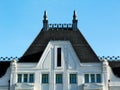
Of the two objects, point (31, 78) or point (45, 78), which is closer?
point (31, 78)

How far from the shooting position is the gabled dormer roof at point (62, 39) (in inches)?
2283

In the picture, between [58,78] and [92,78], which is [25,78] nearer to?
[58,78]

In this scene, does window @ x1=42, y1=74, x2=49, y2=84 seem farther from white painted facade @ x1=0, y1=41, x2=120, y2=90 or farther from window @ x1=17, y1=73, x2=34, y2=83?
window @ x1=17, y1=73, x2=34, y2=83

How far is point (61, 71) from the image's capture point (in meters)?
56.7

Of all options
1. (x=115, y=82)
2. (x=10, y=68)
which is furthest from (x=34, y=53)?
(x=115, y=82)

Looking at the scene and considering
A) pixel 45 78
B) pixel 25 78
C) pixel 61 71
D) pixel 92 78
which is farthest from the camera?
pixel 61 71

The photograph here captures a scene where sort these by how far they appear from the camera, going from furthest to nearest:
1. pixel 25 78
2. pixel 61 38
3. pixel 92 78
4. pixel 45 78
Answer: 1. pixel 61 38
2. pixel 45 78
3. pixel 25 78
4. pixel 92 78

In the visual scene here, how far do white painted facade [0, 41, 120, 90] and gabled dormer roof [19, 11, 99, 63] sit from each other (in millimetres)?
1139

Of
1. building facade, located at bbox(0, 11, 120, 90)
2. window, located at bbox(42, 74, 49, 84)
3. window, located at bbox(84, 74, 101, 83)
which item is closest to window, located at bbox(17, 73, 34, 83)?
building facade, located at bbox(0, 11, 120, 90)

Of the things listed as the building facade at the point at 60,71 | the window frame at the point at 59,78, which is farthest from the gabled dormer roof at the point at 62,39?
the window frame at the point at 59,78

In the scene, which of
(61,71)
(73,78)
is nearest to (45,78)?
(61,71)

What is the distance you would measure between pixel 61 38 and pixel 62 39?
539mm

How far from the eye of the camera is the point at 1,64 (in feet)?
199

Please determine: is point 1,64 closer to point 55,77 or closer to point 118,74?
point 55,77
